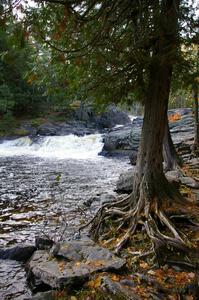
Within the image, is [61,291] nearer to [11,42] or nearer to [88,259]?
[88,259]

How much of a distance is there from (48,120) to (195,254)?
33.1 metres

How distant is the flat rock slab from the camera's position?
5.62 metres

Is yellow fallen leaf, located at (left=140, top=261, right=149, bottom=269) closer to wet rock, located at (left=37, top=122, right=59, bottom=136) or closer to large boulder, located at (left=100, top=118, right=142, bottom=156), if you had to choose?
large boulder, located at (left=100, top=118, right=142, bottom=156)

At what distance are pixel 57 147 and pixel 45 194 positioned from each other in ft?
52.8

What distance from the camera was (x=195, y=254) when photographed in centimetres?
617

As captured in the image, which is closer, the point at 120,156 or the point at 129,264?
the point at 129,264

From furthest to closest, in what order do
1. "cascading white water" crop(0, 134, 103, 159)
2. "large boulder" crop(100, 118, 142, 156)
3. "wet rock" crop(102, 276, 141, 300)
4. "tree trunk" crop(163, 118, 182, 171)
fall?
"cascading white water" crop(0, 134, 103, 159) < "large boulder" crop(100, 118, 142, 156) < "tree trunk" crop(163, 118, 182, 171) < "wet rock" crop(102, 276, 141, 300)

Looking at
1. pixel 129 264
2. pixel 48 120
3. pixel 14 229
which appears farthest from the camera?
Result: pixel 48 120

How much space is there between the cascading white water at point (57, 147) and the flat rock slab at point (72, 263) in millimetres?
19157

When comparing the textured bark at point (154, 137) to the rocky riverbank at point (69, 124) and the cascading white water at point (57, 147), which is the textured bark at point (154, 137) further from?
the rocky riverbank at point (69, 124)

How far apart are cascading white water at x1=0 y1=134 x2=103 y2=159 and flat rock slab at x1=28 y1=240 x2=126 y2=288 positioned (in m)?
19.2

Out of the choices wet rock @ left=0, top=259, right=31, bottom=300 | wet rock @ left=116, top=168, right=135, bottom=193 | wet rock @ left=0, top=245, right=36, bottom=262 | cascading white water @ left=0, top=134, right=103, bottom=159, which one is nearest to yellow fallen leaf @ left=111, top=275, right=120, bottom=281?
wet rock @ left=0, top=259, right=31, bottom=300

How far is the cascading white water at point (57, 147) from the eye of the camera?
27.1 meters

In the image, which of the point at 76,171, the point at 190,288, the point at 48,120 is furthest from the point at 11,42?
the point at 48,120
